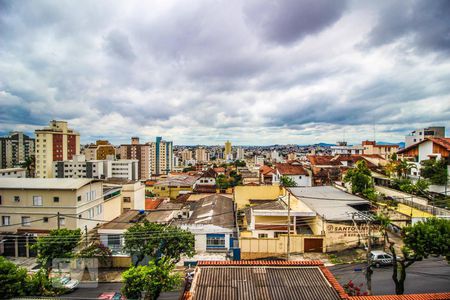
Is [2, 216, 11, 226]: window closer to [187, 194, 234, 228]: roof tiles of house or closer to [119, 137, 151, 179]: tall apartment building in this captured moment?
[187, 194, 234, 228]: roof tiles of house

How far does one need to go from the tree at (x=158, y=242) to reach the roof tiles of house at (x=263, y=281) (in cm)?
891

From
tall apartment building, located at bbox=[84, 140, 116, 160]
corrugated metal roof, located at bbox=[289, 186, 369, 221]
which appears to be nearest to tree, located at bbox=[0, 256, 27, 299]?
corrugated metal roof, located at bbox=[289, 186, 369, 221]

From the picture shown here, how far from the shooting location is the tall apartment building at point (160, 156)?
421 ft

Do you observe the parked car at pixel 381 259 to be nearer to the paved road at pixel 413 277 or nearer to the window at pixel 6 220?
the paved road at pixel 413 277

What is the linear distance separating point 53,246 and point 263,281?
15624 millimetres

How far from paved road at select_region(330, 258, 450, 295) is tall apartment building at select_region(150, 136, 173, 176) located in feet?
377

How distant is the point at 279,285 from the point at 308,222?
58.6ft

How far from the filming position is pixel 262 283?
957 cm

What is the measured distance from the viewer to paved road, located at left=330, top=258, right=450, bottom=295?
1603cm

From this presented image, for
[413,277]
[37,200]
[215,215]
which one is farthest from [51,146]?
[413,277]

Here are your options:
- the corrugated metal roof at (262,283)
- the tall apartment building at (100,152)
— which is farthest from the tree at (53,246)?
the tall apartment building at (100,152)

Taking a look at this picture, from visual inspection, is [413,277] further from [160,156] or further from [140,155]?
[160,156]

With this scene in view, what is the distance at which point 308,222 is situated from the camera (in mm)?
26172

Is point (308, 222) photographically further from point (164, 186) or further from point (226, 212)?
point (164, 186)
